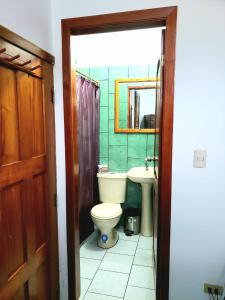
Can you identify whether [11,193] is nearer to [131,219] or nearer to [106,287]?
[106,287]

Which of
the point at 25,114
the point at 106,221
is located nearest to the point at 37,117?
the point at 25,114

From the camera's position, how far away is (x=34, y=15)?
1372 mm

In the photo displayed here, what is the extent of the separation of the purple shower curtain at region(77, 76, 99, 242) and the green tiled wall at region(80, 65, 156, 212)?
0.11 m

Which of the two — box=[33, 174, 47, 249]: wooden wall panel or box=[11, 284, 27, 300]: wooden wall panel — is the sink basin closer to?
box=[33, 174, 47, 249]: wooden wall panel

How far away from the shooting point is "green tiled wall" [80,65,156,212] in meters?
2.98

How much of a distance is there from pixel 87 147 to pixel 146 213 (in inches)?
44.5

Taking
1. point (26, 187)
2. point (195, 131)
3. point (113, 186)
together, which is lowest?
point (113, 186)

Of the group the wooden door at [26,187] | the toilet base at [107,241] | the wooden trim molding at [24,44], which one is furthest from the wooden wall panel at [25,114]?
the toilet base at [107,241]

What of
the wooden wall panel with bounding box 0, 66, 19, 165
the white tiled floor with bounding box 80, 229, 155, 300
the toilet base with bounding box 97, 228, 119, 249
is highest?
the wooden wall panel with bounding box 0, 66, 19, 165

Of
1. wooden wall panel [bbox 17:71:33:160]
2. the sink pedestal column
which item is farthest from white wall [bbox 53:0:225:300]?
the sink pedestal column

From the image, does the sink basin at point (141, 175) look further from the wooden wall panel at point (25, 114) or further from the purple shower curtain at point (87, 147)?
the wooden wall panel at point (25, 114)

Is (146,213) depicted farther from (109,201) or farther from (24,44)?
(24,44)

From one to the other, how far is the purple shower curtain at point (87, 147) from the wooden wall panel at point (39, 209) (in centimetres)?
103

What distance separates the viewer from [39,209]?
1485 mm
